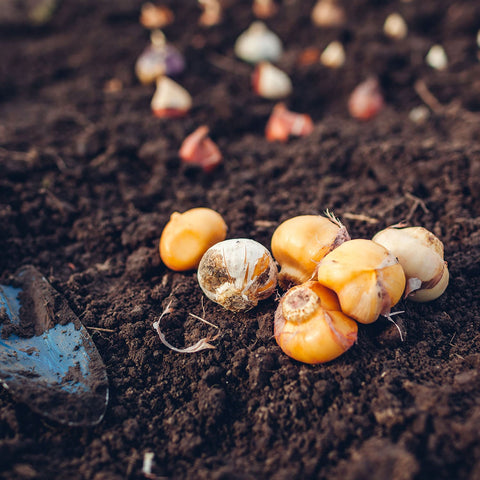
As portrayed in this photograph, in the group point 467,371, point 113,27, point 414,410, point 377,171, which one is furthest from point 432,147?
point 113,27

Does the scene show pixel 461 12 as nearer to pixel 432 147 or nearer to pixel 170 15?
pixel 432 147

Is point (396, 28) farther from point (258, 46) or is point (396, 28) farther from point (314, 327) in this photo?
point (314, 327)

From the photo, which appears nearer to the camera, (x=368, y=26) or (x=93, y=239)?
(x=93, y=239)

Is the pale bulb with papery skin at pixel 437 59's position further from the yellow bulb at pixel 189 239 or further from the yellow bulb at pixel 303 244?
the yellow bulb at pixel 189 239

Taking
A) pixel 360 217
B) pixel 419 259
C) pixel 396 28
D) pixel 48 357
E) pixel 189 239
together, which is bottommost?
pixel 48 357

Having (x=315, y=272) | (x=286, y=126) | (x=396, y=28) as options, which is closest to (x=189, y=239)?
(x=315, y=272)

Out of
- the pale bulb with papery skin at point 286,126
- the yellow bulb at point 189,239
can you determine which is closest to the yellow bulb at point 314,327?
the yellow bulb at point 189,239
